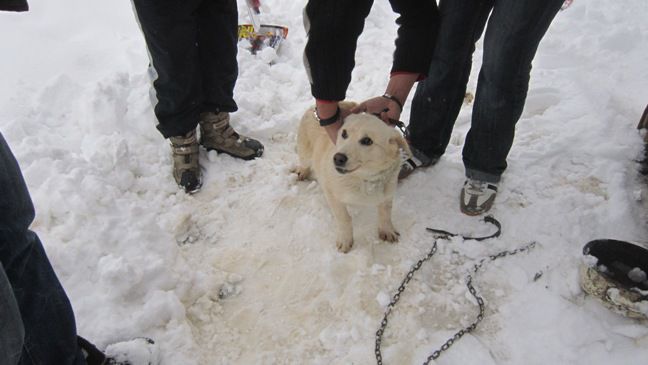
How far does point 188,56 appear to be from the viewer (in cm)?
245

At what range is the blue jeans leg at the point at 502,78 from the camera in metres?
1.85

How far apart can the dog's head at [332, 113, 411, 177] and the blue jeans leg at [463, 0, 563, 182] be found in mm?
577

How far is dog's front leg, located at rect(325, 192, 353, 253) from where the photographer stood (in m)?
2.28

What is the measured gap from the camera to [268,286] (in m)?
2.18

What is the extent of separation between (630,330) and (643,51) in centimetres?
279

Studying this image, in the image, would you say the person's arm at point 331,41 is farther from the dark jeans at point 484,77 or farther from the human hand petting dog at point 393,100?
the dark jeans at point 484,77

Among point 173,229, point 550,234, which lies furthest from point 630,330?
point 173,229

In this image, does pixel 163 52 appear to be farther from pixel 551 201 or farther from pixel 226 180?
pixel 551 201

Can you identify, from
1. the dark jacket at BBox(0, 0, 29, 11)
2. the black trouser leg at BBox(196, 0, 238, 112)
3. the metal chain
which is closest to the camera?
the dark jacket at BBox(0, 0, 29, 11)

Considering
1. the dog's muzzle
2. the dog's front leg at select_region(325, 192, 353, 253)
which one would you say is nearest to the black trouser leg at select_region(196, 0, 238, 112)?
the dog's front leg at select_region(325, 192, 353, 253)

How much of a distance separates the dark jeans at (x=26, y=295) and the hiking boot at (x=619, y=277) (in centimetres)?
209

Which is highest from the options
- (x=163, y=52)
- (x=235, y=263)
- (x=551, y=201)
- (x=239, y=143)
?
(x=163, y=52)

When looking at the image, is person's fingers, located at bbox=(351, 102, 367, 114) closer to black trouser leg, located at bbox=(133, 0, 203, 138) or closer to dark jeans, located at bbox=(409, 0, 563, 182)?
dark jeans, located at bbox=(409, 0, 563, 182)

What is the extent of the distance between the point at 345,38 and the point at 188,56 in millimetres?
1100
